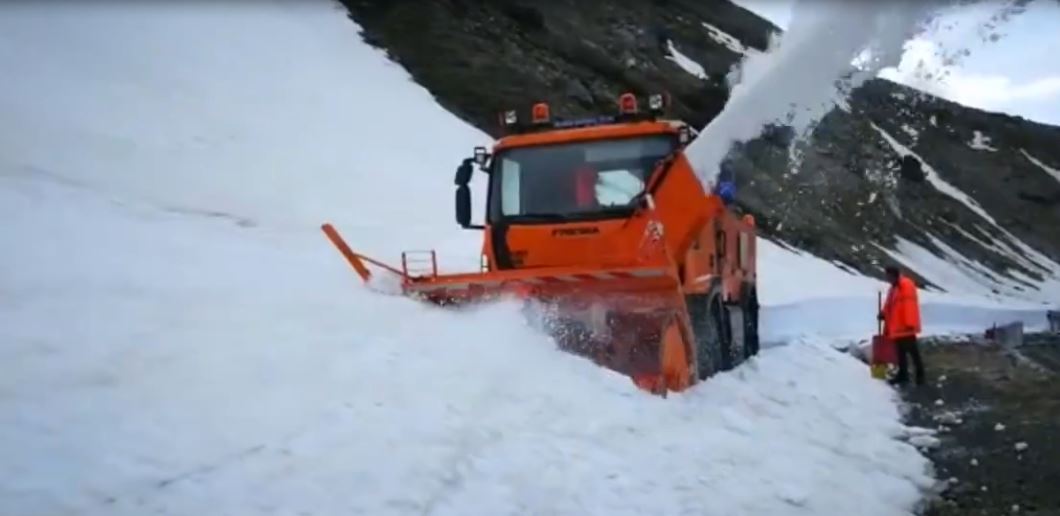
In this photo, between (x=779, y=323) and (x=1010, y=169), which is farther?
(x=1010, y=169)

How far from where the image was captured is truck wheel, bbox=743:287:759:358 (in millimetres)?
12312

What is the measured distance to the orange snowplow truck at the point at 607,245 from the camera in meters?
8.29

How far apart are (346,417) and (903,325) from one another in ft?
25.8

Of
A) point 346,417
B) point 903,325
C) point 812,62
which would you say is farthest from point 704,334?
point 812,62

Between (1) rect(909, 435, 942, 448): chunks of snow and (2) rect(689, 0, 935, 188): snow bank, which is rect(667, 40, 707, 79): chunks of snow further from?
(1) rect(909, 435, 942, 448): chunks of snow

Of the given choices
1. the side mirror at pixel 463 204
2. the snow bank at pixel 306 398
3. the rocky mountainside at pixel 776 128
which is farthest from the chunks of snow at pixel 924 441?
the rocky mountainside at pixel 776 128

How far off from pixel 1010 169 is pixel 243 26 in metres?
50.8

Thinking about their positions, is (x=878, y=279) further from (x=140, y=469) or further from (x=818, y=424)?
(x=140, y=469)

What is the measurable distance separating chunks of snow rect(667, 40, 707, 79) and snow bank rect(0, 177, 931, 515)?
1323 inches

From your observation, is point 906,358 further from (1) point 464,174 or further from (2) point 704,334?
(1) point 464,174

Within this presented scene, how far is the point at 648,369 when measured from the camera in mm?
8297

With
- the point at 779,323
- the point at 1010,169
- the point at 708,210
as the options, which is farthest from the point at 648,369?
the point at 1010,169

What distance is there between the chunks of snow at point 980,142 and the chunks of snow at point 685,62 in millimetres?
28175

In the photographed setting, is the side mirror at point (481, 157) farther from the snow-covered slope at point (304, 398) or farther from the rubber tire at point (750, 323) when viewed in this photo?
the rubber tire at point (750, 323)
